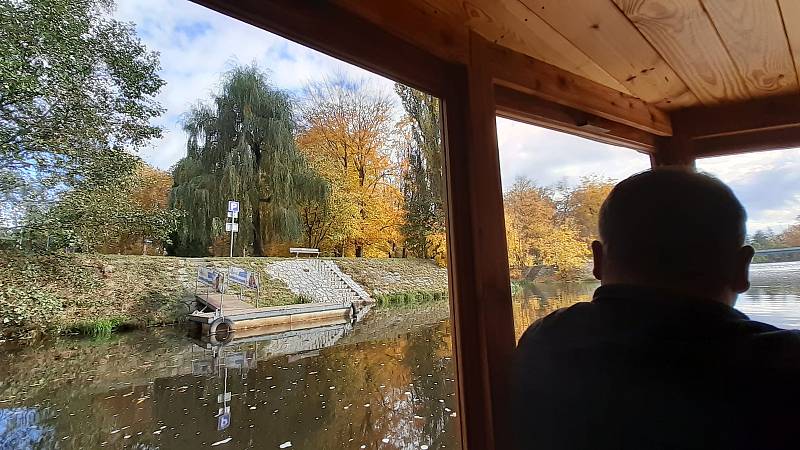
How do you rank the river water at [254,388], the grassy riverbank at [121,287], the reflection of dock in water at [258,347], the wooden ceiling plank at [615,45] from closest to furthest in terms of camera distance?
1. the wooden ceiling plank at [615,45]
2. the grassy riverbank at [121,287]
3. the river water at [254,388]
4. the reflection of dock in water at [258,347]

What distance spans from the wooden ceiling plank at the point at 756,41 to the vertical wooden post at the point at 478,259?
1.92 ft

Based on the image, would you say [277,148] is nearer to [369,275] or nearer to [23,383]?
[369,275]

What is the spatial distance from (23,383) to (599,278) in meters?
1.86

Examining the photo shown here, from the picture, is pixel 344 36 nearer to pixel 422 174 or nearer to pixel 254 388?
pixel 422 174

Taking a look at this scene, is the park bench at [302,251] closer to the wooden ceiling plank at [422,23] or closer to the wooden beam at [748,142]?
the wooden ceiling plank at [422,23]

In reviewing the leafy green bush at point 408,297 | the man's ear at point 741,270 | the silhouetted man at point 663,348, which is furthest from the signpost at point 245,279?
the man's ear at point 741,270

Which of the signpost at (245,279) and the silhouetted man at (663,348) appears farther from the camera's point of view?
the signpost at (245,279)

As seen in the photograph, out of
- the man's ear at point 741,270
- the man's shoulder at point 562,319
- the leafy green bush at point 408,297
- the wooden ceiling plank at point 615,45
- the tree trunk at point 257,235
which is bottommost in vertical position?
the leafy green bush at point 408,297

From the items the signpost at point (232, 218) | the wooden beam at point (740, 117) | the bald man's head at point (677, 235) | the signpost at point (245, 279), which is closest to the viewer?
the bald man's head at point (677, 235)

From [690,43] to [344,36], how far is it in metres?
0.99

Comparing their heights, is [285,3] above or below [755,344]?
above

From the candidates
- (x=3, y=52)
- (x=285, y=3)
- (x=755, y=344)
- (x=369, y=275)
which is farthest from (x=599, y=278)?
(x=3, y=52)

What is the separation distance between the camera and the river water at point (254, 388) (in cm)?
136

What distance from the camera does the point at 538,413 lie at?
58cm
